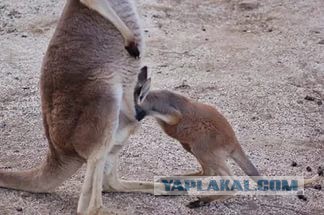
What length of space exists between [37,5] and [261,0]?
8.34ft

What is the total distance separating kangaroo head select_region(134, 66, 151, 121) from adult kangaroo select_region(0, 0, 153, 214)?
0.17 feet

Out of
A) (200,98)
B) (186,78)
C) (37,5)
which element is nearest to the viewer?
(200,98)

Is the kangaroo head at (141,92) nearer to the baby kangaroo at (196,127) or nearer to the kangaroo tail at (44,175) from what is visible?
the baby kangaroo at (196,127)

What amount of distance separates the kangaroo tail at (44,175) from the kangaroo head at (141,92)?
449 mm

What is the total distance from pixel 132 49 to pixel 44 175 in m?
0.92

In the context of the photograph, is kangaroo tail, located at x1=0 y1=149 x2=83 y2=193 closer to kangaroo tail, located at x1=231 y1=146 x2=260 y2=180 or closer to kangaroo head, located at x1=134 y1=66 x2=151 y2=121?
kangaroo head, located at x1=134 y1=66 x2=151 y2=121

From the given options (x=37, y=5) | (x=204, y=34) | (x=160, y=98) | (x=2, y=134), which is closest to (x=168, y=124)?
(x=160, y=98)

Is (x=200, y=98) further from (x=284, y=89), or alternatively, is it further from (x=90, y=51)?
(x=90, y=51)

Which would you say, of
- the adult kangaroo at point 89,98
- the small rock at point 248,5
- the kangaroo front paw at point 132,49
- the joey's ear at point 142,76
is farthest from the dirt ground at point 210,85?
the kangaroo front paw at point 132,49

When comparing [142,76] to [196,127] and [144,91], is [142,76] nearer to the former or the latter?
[144,91]

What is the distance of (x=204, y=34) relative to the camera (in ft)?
25.0

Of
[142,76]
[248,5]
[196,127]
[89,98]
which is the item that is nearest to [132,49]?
[142,76]

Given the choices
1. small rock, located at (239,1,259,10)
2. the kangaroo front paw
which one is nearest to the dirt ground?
small rock, located at (239,1,259,10)

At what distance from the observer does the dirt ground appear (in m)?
4.58
